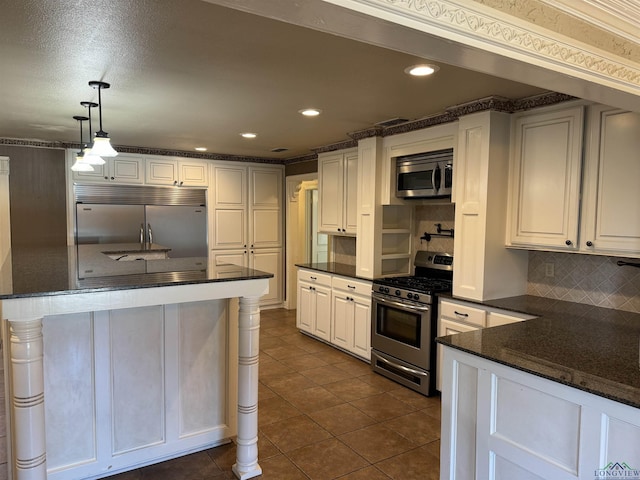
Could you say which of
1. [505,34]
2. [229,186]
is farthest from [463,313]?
[229,186]

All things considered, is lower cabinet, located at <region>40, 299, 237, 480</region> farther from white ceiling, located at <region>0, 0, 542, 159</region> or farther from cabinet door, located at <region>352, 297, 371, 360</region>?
cabinet door, located at <region>352, 297, 371, 360</region>

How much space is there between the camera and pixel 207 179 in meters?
5.90

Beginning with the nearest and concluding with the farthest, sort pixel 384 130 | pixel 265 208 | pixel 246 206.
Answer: pixel 384 130
pixel 246 206
pixel 265 208

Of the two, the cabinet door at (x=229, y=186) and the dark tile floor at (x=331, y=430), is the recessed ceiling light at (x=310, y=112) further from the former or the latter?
the cabinet door at (x=229, y=186)

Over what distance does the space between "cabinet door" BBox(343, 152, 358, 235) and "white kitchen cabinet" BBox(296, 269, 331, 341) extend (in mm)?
626

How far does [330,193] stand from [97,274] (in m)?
3.07

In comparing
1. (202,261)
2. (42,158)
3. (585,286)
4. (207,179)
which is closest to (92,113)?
(202,261)

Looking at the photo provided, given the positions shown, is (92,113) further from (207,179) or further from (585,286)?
(585,286)

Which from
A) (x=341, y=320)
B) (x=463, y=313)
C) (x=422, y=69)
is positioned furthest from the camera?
(x=341, y=320)

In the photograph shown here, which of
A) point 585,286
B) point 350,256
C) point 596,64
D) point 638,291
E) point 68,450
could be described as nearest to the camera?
point 596,64

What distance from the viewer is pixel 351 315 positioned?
4414 mm

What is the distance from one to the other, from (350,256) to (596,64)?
3.80 metres

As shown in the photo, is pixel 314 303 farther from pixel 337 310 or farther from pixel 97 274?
pixel 97 274

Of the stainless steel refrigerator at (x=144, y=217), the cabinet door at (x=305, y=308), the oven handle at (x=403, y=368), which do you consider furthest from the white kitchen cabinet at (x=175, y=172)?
the oven handle at (x=403, y=368)
